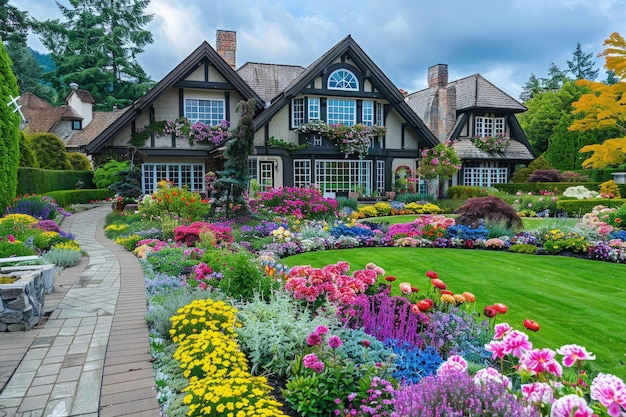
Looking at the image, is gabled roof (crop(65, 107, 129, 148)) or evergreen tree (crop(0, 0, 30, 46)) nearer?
evergreen tree (crop(0, 0, 30, 46))

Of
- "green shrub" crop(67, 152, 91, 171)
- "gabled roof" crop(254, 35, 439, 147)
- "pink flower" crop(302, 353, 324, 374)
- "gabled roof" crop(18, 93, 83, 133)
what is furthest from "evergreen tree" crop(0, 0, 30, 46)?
"pink flower" crop(302, 353, 324, 374)

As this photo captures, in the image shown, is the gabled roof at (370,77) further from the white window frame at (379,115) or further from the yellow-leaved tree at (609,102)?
the yellow-leaved tree at (609,102)

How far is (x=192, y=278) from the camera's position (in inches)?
239

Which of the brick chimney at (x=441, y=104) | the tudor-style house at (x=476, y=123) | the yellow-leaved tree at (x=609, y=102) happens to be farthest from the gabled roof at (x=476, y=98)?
the yellow-leaved tree at (x=609, y=102)

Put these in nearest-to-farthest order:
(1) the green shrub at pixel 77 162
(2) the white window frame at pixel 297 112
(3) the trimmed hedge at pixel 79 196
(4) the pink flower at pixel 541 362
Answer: (4) the pink flower at pixel 541 362 → (3) the trimmed hedge at pixel 79 196 → (2) the white window frame at pixel 297 112 → (1) the green shrub at pixel 77 162

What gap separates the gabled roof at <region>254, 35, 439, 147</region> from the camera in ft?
63.9

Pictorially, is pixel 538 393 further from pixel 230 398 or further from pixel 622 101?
pixel 622 101

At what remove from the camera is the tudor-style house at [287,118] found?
62.3 feet

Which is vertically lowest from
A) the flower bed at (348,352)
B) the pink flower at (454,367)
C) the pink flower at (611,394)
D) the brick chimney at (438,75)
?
the flower bed at (348,352)

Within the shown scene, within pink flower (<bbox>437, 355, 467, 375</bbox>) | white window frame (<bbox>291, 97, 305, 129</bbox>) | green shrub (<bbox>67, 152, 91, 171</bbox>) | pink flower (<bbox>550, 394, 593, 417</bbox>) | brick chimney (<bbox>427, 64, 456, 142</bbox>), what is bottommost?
pink flower (<bbox>437, 355, 467, 375</bbox>)

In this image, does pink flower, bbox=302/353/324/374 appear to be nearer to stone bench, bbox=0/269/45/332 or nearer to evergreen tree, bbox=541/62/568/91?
stone bench, bbox=0/269/45/332

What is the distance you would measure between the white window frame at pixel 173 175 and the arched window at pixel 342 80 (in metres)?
7.74

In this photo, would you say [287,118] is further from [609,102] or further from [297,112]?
[609,102]

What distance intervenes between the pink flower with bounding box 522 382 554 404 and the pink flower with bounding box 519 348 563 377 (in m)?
0.09
